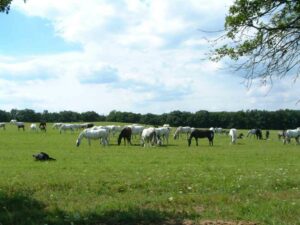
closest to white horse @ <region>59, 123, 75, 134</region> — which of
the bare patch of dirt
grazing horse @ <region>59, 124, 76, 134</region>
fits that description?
grazing horse @ <region>59, 124, 76, 134</region>

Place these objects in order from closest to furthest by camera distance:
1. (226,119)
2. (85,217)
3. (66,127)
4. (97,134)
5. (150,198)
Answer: (85,217)
(150,198)
(97,134)
(66,127)
(226,119)

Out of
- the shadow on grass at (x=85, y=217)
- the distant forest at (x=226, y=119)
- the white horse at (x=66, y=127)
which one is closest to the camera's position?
the shadow on grass at (x=85, y=217)

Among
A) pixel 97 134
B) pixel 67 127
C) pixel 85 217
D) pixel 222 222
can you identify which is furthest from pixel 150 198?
pixel 67 127

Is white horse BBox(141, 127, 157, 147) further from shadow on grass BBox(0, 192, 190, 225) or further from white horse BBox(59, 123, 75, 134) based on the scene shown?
shadow on grass BBox(0, 192, 190, 225)

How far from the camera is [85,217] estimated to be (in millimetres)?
11398

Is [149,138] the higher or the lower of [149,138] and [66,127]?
the lower

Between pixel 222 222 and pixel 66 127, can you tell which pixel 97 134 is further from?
pixel 222 222

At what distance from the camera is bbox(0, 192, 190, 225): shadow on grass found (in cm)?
1113

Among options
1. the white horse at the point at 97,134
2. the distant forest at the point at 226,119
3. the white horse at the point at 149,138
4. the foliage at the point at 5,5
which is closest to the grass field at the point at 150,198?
the foliage at the point at 5,5

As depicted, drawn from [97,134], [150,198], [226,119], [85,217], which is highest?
[226,119]

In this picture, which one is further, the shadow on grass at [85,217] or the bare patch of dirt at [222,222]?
the shadow on grass at [85,217]

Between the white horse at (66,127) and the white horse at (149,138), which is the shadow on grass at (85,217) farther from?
the white horse at (66,127)

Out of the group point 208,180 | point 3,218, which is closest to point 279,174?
point 208,180

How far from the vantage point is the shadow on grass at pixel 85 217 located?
11133mm
